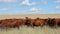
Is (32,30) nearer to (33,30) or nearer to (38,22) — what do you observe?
(33,30)

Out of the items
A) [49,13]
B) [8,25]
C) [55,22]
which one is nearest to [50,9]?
[49,13]

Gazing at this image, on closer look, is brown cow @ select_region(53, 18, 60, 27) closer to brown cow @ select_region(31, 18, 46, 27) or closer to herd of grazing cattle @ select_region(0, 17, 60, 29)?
herd of grazing cattle @ select_region(0, 17, 60, 29)

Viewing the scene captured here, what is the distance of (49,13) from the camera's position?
68.1 inches

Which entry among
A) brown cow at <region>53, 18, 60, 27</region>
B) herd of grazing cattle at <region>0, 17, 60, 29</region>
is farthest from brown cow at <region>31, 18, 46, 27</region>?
brown cow at <region>53, 18, 60, 27</region>

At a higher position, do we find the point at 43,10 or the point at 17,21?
the point at 43,10

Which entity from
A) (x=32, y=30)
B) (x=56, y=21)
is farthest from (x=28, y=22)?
(x=56, y=21)

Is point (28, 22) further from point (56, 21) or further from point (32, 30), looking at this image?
point (56, 21)

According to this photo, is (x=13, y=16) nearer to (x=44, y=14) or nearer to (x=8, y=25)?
(x=8, y=25)

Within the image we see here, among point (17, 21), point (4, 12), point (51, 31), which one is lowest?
point (51, 31)

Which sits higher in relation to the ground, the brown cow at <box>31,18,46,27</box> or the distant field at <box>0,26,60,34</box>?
the brown cow at <box>31,18,46,27</box>

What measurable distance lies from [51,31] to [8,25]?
0.49 meters

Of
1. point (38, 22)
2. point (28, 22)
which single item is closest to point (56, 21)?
point (38, 22)

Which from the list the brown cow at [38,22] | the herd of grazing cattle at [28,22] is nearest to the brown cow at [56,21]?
the herd of grazing cattle at [28,22]

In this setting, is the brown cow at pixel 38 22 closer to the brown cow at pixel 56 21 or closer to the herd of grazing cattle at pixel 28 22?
the herd of grazing cattle at pixel 28 22
